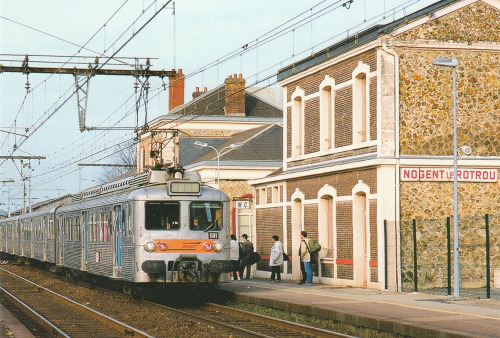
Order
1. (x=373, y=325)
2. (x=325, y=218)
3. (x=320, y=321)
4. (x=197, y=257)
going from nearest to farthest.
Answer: (x=373, y=325)
(x=320, y=321)
(x=197, y=257)
(x=325, y=218)

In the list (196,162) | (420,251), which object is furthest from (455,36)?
(196,162)

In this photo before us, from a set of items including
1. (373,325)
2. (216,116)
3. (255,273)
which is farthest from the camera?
(216,116)

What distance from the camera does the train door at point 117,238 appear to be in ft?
75.7

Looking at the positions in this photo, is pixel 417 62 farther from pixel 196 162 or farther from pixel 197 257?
pixel 196 162

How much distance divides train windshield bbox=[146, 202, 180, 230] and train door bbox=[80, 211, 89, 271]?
6807 millimetres

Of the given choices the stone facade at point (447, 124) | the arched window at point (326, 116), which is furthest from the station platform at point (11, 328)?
the arched window at point (326, 116)

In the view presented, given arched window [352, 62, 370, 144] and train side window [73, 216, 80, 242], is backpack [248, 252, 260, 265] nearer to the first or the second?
train side window [73, 216, 80, 242]

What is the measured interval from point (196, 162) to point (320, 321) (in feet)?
116

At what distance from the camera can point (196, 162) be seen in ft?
175

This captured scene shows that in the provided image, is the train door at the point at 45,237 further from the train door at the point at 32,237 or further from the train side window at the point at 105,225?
the train side window at the point at 105,225

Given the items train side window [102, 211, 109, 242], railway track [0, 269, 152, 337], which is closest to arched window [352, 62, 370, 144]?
train side window [102, 211, 109, 242]

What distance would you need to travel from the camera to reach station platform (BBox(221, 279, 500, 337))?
1484cm

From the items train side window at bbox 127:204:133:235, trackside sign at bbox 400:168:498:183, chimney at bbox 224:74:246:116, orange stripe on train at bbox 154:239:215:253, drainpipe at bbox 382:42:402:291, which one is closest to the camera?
orange stripe on train at bbox 154:239:215:253

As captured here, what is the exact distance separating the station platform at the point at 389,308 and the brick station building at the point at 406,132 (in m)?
1.54
